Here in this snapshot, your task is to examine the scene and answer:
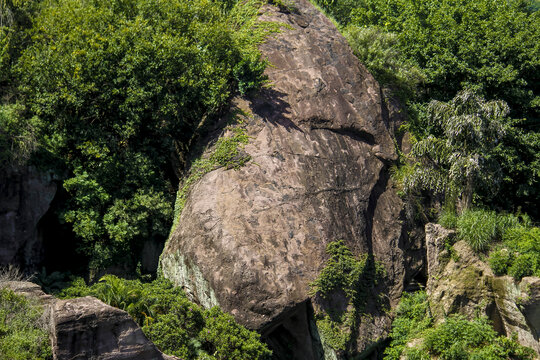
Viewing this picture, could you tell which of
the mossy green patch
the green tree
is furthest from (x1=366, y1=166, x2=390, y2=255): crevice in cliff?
the mossy green patch

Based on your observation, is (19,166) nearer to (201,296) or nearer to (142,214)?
(142,214)

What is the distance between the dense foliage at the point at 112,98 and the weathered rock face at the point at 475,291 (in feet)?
23.9

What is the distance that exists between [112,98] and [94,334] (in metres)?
7.97

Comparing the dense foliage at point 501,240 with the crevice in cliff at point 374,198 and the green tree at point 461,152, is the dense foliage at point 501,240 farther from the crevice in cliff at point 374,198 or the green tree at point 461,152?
the crevice in cliff at point 374,198

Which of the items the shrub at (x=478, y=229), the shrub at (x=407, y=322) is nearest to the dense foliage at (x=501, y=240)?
the shrub at (x=478, y=229)

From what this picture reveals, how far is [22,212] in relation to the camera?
1518cm

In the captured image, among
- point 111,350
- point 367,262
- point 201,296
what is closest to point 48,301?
point 111,350

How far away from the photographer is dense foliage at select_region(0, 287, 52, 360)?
1086 centimetres

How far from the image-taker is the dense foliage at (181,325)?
12.7 metres

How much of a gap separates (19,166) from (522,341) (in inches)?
536

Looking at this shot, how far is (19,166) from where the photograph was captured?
1527 cm

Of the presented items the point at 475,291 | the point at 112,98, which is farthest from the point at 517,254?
the point at 112,98

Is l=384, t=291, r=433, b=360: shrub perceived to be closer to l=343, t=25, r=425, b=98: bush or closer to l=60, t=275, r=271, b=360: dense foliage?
l=60, t=275, r=271, b=360: dense foliage

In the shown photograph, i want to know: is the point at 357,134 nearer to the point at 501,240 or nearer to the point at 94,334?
the point at 501,240
